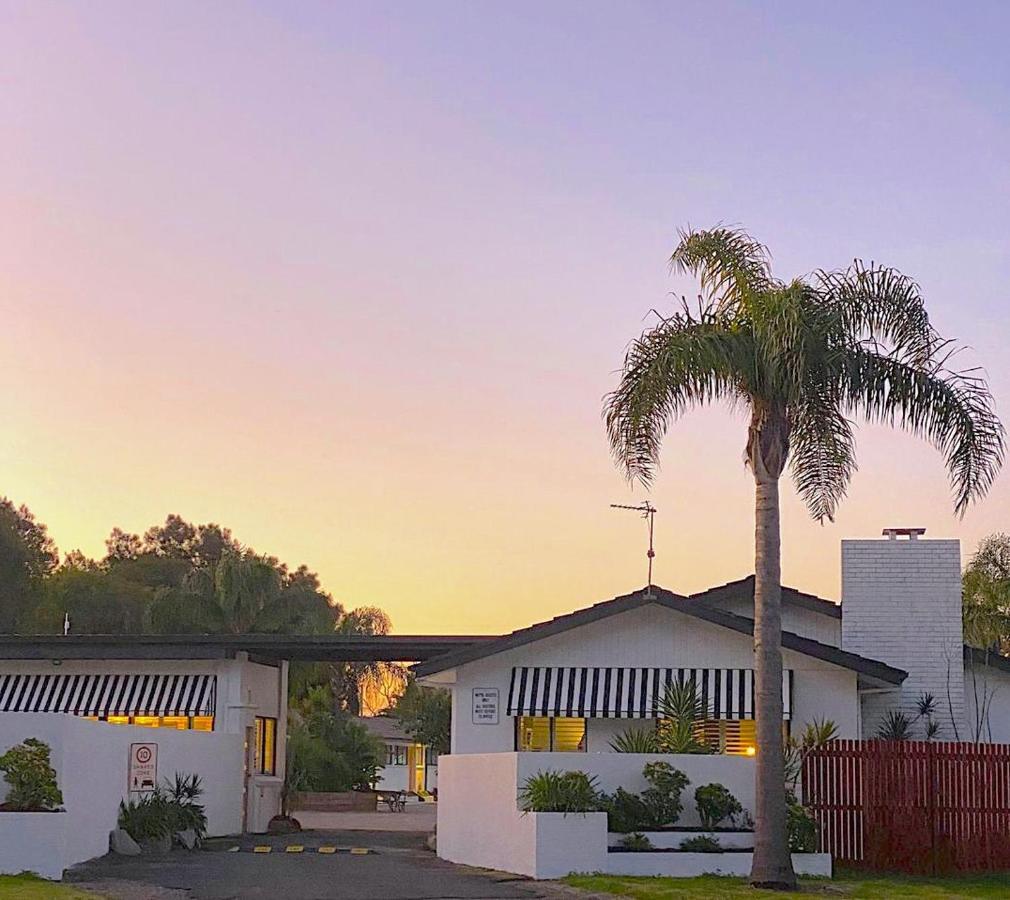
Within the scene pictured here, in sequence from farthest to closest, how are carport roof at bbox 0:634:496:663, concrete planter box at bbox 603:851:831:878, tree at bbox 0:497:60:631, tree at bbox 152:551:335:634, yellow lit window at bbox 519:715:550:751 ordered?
tree at bbox 0:497:60:631 → tree at bbox 152:551:335:634 → carport roof at bbox 0:634:496:663 → yellow lit window at bbox 519:715:550:751 → concrete planter box at bbox 603:851:831:878

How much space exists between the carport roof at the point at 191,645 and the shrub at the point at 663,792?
8.83 m

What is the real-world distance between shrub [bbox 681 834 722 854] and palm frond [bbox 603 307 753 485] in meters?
5.06

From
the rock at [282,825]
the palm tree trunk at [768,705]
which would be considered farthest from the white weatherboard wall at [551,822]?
the rock at [282,825]

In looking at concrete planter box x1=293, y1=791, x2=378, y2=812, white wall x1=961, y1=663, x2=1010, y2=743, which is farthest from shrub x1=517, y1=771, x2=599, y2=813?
concrete planter box x1=293, y1=791, x2=378, y2=812

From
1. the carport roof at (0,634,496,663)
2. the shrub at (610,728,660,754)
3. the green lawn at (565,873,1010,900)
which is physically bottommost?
the green lawn at (565,873,1010,900)

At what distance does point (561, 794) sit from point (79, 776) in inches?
262

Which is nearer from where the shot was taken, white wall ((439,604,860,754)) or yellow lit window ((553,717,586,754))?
white wall ((439,604,860,754))

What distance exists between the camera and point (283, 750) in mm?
35250

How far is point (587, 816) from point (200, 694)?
1227cm

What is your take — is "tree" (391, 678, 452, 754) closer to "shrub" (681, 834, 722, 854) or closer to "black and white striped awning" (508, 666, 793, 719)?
"black and white striped awning" (508, 666, 793, 719)

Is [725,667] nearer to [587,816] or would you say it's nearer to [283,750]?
[587,816]

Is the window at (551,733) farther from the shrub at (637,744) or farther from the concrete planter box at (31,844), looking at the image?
the concrete planter box at (31,844)

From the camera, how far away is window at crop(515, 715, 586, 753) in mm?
27906

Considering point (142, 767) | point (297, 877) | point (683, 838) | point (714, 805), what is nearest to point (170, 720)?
point (142, 767)
